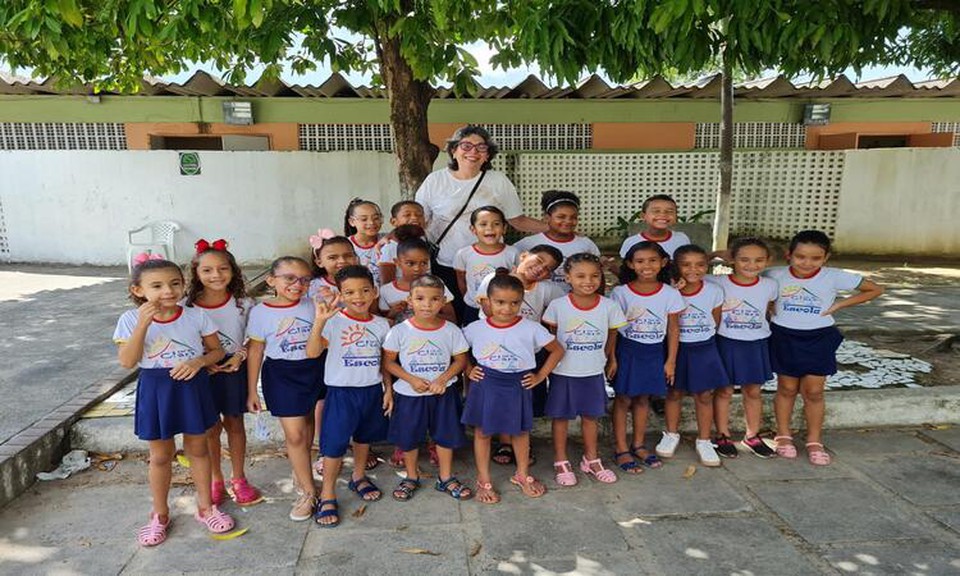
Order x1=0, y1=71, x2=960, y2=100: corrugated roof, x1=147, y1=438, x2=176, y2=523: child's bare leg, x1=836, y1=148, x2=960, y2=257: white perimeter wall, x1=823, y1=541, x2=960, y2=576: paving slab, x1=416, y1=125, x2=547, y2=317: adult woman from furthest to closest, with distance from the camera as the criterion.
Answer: x1=836, y1=148, x2=960, y2=257: white perimeter wall < x1=0, y1=71, x2=960, y2=100: corrugated roof < x1=416, y1=125, x2=547, y2=317: adult woman < x1=147, y1=438, x2=176, y2=523: child's bare leg < x1=823, y1=541, x2=960, y2=576: paving slab

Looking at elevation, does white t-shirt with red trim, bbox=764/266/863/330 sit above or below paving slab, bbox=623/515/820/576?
above

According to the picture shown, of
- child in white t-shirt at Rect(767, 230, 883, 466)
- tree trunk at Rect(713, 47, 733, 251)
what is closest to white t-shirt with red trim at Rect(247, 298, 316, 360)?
child in white t-shirt at Rect(767, 230, 883, 466)

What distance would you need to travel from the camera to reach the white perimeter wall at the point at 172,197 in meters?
8.43

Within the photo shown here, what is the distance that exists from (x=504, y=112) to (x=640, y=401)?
6.85 m

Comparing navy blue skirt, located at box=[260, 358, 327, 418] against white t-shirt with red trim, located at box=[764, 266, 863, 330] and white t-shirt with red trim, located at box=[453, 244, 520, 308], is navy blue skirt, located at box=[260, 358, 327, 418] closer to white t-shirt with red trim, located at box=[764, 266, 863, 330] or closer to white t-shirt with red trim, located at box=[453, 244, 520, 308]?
white t-shirt with red trim, located at box=[453, 244, 520, 308]

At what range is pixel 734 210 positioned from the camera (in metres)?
9.79

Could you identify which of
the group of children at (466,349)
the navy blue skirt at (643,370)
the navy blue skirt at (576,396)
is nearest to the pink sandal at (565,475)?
the group of children at (466,349)

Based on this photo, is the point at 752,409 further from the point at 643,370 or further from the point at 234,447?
the point at 234,447

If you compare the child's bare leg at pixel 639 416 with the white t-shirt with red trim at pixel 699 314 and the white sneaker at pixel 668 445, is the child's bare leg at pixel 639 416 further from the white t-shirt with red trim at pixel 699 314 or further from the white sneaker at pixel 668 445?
the white t-shirt with red trim at pixel 699 314

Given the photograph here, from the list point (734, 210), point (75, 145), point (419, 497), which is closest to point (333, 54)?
point (419, 497)

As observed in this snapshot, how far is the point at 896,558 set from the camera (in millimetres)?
2441

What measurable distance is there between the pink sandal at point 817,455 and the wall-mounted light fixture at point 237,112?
812 centimetres

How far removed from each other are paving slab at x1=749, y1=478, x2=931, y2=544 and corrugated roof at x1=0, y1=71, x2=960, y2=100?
6.13 metres

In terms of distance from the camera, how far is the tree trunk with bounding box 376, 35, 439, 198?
5355 millimetres
